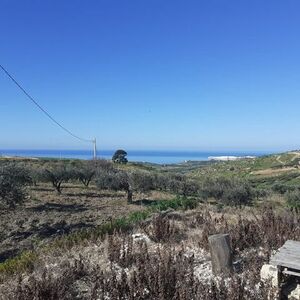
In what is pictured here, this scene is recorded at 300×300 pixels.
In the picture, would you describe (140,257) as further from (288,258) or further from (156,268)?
(288,258)

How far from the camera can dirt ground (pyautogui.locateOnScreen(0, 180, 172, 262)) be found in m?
14.8

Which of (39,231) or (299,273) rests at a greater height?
(299,273)

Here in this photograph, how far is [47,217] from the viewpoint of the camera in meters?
21.2

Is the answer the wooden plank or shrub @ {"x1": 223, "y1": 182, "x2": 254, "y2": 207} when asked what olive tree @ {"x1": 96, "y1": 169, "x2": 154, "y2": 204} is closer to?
shrub @ {"x1": 223, "y1": 182, "x2": 254, "y2": 207}

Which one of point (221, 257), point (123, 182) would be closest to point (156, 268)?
point (221, 257)

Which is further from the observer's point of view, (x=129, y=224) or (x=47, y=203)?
(x=47, y=203)

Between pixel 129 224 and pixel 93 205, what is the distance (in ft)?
55.1

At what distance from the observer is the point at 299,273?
6055 millimetres

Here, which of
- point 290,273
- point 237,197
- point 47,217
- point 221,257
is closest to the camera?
point 290,273

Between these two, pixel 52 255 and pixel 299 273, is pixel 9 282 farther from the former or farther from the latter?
pixel 299 273

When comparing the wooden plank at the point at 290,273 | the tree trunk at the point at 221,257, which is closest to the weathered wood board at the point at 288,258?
the wooden plank at the point at 290,273

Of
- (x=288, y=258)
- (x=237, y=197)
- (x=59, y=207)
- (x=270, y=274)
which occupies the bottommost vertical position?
(x=237, y=197)

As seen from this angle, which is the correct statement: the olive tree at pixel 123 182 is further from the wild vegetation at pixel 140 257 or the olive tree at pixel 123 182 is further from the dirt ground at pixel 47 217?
the wild vegetation at pixel 140 257

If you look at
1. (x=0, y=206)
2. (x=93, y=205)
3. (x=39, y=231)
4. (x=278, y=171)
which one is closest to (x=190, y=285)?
(x=39, y=231)
